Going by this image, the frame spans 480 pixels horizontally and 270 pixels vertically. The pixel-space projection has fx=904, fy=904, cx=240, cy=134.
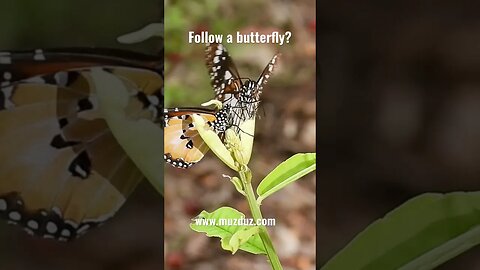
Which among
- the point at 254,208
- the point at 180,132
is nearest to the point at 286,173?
the point at 254,208

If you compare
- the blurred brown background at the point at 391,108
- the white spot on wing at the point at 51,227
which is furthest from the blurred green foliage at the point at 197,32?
the white spot on wing at the point at 51,227

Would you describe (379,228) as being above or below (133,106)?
below

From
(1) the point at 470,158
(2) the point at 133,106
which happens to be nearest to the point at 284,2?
(2) the point at 133,106

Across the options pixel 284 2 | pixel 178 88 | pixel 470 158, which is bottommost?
pixel 470 158

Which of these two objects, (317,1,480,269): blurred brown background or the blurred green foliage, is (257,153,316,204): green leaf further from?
the blurred green foliage

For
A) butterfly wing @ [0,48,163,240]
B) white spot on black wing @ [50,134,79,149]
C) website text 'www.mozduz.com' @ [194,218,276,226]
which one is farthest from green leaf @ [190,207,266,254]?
white spot on black wing @ [50,134,79,149]

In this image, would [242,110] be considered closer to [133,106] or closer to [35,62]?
[133,106]
